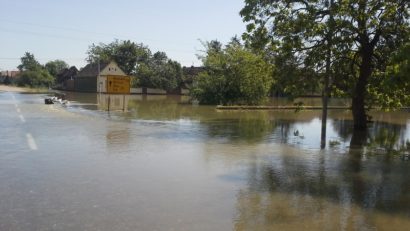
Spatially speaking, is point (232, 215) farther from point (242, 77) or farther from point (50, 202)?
point (242, 77)

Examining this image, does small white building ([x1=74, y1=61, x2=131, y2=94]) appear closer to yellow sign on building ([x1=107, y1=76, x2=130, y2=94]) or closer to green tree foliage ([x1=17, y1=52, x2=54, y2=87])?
green tree foliage ([x1=17, y1=52, x2=54, y2=87])

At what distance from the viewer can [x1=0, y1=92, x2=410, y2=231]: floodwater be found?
7.80 m

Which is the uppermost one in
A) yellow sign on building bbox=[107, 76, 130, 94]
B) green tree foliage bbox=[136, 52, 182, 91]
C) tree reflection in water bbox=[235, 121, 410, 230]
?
green tree foliage bbox=[136, 52, 182, 91]

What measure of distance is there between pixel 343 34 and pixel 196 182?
1321cm

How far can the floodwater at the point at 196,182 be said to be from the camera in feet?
25.6

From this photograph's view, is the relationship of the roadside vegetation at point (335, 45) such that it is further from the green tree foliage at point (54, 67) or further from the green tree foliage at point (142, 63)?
the green tree foliage at point (54, 67)

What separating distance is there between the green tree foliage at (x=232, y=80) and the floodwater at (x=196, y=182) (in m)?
23.8

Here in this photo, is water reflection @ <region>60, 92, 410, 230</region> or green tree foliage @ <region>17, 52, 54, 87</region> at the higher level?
green tree foliage @ <region>17, 52, 54, 87</region>

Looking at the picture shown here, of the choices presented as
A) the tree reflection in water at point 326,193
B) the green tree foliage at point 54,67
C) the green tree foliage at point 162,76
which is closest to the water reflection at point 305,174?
the tree reflection in water at point 326,193

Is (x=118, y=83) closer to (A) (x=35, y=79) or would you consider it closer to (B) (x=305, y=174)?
(B) (x=305, y=174)

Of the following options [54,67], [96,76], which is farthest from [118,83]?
[54,67]

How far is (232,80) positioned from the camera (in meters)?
43.9

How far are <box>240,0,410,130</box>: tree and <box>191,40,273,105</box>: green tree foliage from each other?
17.9 metres

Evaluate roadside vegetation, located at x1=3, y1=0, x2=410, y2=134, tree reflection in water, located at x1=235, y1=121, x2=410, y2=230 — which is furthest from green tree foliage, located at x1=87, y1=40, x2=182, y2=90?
tree reflection in water, located at x1=235, y1=121, x2=410, y2=230
